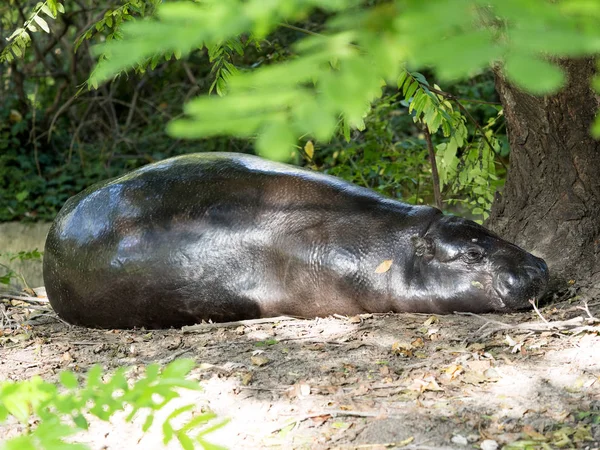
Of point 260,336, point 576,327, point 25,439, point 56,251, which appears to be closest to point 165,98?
point 56,251

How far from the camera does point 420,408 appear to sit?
2.72m

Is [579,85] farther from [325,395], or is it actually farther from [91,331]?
Result: [91,331]

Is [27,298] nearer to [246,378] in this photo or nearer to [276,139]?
[246,378]

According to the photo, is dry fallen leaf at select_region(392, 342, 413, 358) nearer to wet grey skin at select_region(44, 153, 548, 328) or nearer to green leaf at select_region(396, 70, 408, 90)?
wet grey skin at select_region(44, 153, 548, 328)

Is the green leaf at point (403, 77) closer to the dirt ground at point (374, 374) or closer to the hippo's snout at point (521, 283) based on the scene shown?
the hippo's snout at point (521, 283)

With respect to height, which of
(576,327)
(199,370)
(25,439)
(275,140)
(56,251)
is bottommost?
(576,327)

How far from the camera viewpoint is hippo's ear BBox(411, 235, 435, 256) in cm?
396

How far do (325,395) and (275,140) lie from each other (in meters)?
1.86

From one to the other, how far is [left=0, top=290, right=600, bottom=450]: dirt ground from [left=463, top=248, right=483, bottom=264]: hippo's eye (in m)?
0.30

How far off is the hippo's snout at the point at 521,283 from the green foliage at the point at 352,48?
2.64 meters

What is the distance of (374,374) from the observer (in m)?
3.08

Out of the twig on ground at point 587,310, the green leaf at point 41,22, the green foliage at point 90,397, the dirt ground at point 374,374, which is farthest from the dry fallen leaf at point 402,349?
the green leaf at point 41,22

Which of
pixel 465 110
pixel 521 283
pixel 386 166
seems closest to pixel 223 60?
pixel 465 110

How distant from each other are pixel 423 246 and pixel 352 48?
9.05 feet
